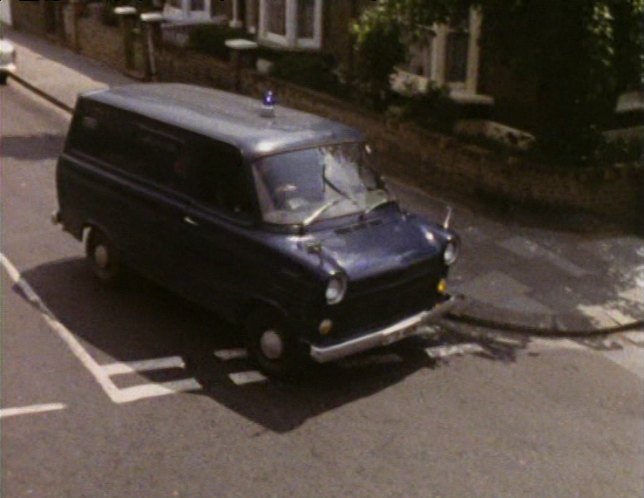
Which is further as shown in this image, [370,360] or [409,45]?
[409,45]

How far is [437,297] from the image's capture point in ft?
28.8

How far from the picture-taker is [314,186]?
8.52 metres

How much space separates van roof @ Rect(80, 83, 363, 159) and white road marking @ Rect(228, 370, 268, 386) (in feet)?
6.01

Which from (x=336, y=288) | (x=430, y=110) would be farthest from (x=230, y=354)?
(x=430, y=110)

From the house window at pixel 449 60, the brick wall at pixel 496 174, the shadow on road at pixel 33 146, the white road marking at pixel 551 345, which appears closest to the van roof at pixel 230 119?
the white road marking at pixel 551 345

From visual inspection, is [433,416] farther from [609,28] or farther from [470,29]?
[470,29]

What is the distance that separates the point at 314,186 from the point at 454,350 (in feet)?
6.61

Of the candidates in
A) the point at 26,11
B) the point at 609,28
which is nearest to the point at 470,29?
the point at 609,28

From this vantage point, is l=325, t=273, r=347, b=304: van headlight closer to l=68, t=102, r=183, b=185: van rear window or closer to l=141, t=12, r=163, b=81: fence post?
l=68, t=102, r=183, b=185: van rear window

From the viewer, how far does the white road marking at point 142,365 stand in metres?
8.16

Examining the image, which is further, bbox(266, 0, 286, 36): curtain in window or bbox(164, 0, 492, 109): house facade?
bbox(266, 0, 286, 36): curtain in window

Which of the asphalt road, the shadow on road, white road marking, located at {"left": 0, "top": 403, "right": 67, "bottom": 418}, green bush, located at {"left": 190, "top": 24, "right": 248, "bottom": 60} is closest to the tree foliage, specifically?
the asphalt road

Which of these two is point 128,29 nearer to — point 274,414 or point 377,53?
point 377,53

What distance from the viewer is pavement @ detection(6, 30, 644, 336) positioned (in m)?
9.77
